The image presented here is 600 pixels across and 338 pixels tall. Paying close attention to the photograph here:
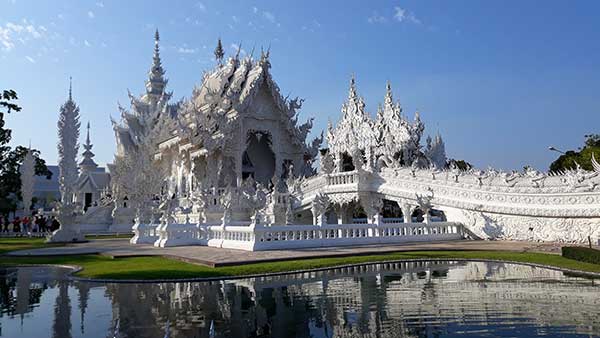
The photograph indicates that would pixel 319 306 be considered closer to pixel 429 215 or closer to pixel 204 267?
pixel 204 267

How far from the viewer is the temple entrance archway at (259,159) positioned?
34.9 m

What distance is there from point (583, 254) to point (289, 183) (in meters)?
17.0

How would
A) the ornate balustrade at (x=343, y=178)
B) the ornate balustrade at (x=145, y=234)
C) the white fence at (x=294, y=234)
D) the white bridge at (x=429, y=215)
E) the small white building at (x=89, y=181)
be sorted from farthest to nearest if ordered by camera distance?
the small white building at (x=89, y=181), the ornate balustrade at (x=343, y=178), the ornate balustrade at (x=145, y=234), the white bridge at (x=429, y=215), the white fence at (x=294, y=234)

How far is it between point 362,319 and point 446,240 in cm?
1409

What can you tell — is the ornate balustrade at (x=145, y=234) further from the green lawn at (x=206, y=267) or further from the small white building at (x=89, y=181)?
the small white building at (x=89, y=181)

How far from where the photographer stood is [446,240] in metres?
19.4

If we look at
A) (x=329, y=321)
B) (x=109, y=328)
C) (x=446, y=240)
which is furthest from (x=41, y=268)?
(x=446, y=240)

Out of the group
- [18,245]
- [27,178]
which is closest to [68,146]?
[18,245]

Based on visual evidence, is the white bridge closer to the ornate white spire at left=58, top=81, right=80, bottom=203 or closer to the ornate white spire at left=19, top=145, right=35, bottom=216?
the ornate white spire at left=58, top=81, right=80, bottom=203

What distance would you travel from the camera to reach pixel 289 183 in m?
27.0

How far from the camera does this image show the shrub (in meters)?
11.0

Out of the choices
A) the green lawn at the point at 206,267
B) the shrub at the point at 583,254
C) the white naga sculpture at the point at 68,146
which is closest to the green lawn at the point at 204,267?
the green lawn at the point at 206,267

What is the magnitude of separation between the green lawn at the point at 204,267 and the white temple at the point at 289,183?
3.16 metres

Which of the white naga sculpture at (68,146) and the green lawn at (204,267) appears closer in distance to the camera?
the green lawn at (204,267)
